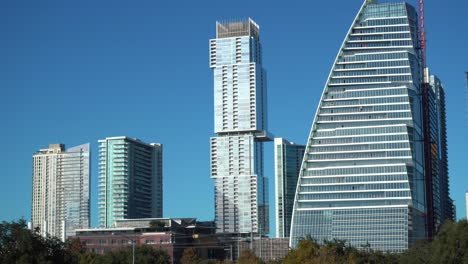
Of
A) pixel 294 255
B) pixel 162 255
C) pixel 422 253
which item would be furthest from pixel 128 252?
pixel 422 253

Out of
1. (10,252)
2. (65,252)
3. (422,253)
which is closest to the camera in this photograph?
(10,252)

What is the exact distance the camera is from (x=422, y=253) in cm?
14688

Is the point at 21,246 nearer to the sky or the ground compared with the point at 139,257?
nearer to the sky

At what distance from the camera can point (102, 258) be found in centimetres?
15550

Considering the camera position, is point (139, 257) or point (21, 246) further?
point (139, 257)

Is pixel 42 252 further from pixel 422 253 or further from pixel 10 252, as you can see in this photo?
pixel 422 253

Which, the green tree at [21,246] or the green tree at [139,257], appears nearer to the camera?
the green tree at [21,246]

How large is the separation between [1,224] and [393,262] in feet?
230

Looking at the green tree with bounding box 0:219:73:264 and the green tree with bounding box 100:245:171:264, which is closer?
the green tree with bounding box 0:219:73:264

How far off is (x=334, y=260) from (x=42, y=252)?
143 feet

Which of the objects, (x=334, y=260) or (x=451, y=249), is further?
(x=334, y=260)

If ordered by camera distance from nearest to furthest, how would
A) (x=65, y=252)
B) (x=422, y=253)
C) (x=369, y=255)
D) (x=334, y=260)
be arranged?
1. (x=65, y=252)
2. (x=334, y=260)
3. (x=422, y=253)
4. (x=369, y=255)

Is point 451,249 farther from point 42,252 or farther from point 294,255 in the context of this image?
point 42,252

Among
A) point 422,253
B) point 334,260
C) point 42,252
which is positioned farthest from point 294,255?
point 42,252
